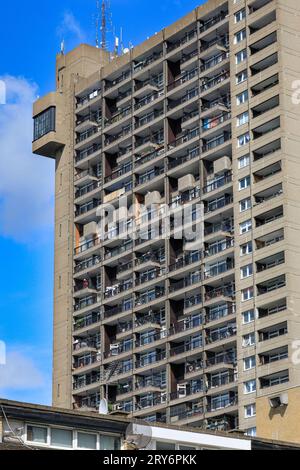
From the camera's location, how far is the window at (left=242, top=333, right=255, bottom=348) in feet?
420

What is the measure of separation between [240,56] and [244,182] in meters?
14.1

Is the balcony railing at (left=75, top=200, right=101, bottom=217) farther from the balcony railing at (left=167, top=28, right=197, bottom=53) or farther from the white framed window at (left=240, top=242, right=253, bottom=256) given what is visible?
the white framed window at (left=240, top=242, right=253, bottom=256)

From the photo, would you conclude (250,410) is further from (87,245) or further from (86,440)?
(86,440)

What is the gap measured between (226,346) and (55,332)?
3112 cm

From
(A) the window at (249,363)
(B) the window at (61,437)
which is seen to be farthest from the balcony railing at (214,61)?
(B) the window at (61,437)

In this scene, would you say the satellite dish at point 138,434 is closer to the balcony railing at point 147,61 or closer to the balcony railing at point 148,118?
the balcony railing at point 148,118

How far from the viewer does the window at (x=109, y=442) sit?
61938 mm

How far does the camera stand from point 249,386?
127 meters

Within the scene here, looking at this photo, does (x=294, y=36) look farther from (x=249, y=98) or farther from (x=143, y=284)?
(x=143, y=284)

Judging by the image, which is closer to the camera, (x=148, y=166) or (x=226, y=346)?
(x=226, y=346)

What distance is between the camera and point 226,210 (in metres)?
137

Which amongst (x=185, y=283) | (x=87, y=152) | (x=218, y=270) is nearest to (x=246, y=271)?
(x=218, y=270)

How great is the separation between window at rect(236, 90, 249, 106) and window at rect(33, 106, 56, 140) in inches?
1304
